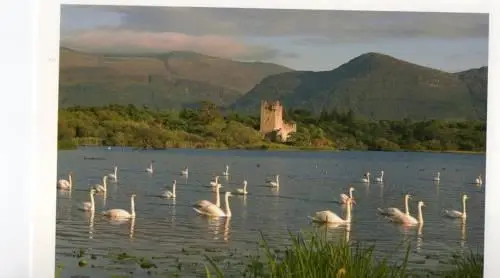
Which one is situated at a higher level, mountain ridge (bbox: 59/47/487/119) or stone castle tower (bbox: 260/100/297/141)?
mountain ridge (bbox: 59/47/487/119)

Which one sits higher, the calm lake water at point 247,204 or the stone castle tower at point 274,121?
the stone castle tower at point 274,121

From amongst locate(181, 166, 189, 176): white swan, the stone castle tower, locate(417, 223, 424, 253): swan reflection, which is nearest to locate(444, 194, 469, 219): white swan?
locate(417, 223, 424, 253): swan reflection

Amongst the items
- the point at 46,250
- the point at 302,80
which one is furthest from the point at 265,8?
the point at 46,250

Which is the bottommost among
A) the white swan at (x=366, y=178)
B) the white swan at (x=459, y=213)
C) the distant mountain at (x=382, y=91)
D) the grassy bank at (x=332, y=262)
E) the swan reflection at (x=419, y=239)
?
the grassy bank at (x=332, y=262)

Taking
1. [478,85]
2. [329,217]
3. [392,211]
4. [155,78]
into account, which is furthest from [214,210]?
[478,85]

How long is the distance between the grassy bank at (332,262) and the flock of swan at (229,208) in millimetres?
85

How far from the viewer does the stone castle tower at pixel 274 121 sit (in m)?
3.45

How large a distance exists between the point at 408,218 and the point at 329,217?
0.88 ft

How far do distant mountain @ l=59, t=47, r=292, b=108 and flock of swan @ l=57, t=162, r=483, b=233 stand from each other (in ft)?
0.78

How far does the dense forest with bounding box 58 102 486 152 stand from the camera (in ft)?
11.3

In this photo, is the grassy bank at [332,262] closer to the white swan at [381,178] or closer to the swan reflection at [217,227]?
the swan reflection at [217,227]

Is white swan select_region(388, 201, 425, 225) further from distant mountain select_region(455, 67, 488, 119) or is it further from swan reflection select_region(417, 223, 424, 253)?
distant mountain select_region(455, 67, 488, 119)

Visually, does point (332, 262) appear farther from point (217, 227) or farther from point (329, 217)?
point (217, 227)

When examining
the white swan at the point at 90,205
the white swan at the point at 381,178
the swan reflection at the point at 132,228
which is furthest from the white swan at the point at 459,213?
the white swan at the point at 90,205
